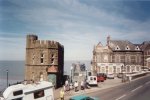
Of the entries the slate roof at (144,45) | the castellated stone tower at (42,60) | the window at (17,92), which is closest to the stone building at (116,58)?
the slate roof at (144,45)

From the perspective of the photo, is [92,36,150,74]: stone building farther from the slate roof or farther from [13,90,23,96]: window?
[13,90,23,96]: window

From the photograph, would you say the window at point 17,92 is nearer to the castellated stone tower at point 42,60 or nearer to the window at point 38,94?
the window at point 38,94

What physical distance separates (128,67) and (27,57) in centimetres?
3837

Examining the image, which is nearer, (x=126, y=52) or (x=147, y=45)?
(x=126, y=52)

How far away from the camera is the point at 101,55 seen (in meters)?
72.4

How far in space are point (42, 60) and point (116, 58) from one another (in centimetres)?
3498

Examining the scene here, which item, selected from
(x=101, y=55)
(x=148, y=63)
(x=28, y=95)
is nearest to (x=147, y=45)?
(x=148, y=63)

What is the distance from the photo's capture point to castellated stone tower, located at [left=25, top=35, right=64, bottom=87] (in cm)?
4312

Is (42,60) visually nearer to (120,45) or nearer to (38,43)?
(38,43)

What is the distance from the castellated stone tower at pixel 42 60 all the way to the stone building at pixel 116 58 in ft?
96.0

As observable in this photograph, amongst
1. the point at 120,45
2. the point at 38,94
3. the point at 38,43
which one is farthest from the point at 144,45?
the point at 38,94

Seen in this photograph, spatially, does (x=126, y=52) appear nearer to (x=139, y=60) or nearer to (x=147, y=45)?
(x=139, y=60)

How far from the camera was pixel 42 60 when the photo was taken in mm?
44156

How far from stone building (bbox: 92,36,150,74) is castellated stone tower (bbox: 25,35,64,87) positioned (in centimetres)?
2925
